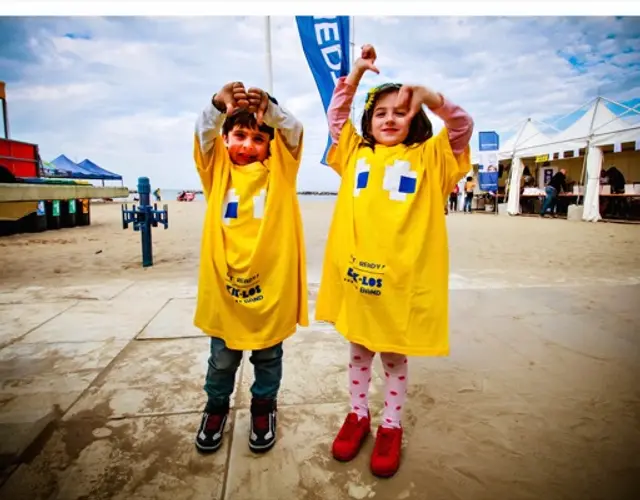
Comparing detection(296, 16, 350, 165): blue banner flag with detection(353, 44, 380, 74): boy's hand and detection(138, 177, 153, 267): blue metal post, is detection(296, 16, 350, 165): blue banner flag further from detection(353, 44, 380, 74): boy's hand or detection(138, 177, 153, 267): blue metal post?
detection(138, 177, 153, 267): blue metal post

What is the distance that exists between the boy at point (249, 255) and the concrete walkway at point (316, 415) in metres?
0.18

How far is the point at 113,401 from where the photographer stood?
5.39ft

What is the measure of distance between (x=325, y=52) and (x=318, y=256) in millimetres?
2539

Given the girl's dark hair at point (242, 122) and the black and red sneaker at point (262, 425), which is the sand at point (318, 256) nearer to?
the black and red sneaker at point (262, 425)

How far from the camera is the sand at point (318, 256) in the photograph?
4.18m

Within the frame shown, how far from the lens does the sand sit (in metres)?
4.18

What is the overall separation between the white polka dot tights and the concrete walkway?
124 mm

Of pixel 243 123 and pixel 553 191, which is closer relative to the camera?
pixel 243 123

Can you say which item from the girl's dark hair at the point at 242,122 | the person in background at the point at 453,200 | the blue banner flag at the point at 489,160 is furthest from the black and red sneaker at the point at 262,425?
the person in background at the point at 453,200

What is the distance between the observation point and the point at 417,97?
1.23 metres

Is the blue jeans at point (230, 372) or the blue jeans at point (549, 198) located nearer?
the blue jeans at point (230, 372)

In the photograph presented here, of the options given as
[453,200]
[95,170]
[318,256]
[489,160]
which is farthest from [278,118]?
[95,170]

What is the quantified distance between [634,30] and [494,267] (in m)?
3.55

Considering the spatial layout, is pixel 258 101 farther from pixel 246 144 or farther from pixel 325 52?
pixel 325 52
